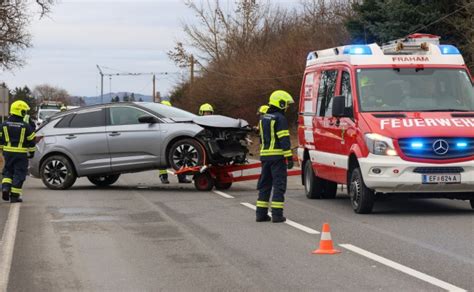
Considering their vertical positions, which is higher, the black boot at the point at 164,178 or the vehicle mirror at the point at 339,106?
A: the vehicle mirror at the point at 339,106

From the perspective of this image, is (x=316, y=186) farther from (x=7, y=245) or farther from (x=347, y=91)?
(x=7, y=245)

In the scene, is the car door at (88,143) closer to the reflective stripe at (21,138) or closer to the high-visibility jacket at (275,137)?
the reflective stripe at (21,138)

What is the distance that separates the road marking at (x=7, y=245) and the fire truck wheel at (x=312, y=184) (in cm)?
509

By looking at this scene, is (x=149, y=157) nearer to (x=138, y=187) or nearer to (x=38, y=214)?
(x=138, y=187)

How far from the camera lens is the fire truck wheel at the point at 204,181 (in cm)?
1583

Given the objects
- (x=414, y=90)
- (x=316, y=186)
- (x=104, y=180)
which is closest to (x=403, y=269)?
(x=414, y=90)

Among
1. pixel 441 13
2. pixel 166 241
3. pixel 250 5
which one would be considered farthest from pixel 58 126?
pixel 250 5

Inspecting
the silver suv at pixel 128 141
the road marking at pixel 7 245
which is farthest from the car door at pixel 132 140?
the road marking at pixel 7 245

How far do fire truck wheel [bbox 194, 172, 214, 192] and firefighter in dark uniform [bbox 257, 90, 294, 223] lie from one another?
468cm

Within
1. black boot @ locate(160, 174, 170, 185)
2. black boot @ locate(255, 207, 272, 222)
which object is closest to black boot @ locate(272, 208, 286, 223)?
black boot @ locate(255, 207, 272, 222)

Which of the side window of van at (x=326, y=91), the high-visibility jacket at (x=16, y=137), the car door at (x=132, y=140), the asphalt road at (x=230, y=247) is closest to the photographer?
the asphalt road at (x=230, y=247)

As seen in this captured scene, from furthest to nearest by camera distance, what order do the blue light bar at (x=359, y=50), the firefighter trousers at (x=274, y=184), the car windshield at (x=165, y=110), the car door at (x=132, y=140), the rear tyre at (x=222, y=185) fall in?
the rear tyre at (x=222, y=185), the car windshield at (x=165, y=110), the car door at (x=132, y=140), the blue light bar at (x=359, y=50), the firefighter trousers at (x=274, y=184)

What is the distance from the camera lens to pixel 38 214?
12.3 m

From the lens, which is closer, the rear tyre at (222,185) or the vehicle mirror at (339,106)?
the vehicle mirror at (339,106)
